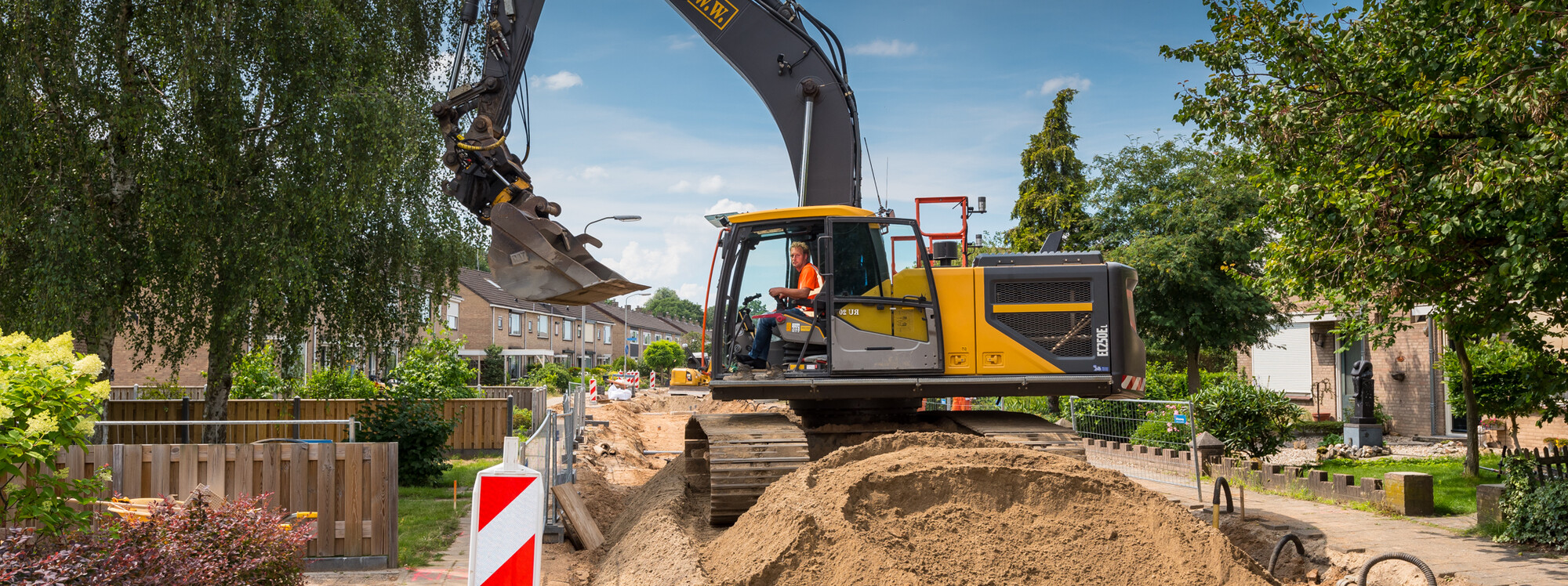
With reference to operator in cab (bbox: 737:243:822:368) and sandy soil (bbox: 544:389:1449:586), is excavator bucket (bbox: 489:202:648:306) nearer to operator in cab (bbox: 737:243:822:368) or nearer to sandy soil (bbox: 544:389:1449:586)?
operator in cab (bbox: 737:243:822:368)

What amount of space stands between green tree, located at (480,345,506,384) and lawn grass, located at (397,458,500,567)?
113ft

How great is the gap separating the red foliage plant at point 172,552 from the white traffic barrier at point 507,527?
1983mm

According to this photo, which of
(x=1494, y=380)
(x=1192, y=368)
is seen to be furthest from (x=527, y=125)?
(x=1192, y=368)

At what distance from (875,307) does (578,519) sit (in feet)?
10.2

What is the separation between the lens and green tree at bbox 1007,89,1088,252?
92.6ft

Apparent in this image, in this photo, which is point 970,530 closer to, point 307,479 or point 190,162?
point 307,479

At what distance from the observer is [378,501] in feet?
23.7

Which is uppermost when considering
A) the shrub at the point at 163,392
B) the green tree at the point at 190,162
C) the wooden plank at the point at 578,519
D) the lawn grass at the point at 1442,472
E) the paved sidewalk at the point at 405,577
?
the green tree at the point at 190,162

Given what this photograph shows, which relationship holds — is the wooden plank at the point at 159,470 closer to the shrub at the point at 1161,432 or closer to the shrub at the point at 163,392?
the shrub at the point at 163,392

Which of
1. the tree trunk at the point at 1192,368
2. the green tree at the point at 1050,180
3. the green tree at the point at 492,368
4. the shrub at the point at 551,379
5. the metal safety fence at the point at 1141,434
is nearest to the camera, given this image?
the metal safety fence at the point at 1141,434

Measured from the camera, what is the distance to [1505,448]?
10.4 m

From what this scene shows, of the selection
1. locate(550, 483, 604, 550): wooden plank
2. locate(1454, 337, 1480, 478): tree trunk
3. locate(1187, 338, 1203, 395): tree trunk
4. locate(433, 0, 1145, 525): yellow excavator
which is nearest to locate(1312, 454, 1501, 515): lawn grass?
locate(1454, 337, 1480, 478): tree trunk

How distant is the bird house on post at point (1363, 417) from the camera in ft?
57.4

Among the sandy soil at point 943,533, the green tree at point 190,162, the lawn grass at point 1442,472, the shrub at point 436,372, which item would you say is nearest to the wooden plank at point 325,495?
the sandy soil at point 943,533
